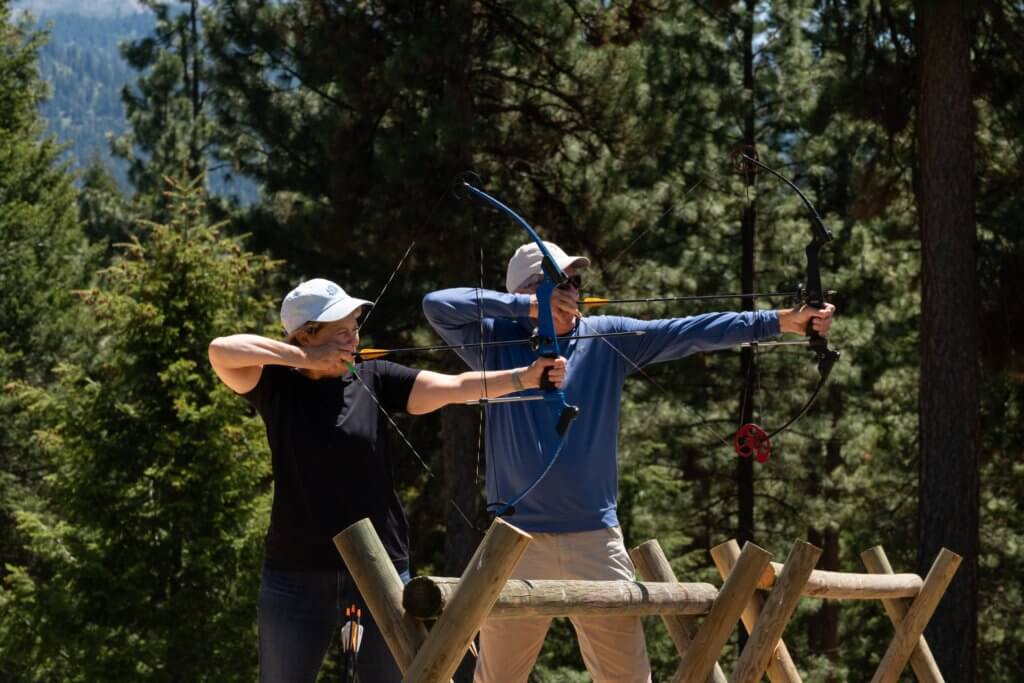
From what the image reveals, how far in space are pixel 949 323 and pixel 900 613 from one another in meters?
3.36

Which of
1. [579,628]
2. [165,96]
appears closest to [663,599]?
[579,628]

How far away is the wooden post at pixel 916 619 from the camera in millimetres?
5043

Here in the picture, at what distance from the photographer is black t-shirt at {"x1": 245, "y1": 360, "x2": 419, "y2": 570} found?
10.3 feet

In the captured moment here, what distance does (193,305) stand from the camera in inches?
399

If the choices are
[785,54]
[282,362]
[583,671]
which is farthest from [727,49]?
Answer: [282,362]

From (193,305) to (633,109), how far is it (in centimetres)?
361

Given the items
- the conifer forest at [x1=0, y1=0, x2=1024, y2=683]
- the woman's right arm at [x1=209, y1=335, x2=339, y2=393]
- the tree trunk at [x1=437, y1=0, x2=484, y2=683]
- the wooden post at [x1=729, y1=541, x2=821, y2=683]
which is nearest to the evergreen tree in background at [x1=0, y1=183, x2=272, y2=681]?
the conifer forest at [x1=0, y1=0, x2=1024, y2=683]

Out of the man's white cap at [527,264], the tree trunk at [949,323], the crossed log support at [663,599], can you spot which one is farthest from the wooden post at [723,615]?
the tree trunk at [949,323]

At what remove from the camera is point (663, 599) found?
12.0ft

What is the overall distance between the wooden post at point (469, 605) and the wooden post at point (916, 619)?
2.68 meters

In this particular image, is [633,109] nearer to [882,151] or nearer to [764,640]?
[882,151]

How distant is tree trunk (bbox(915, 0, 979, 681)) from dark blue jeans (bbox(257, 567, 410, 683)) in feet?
18.4

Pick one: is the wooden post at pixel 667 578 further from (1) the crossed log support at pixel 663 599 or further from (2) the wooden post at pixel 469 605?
(2) the wooden post at pixel 469 605

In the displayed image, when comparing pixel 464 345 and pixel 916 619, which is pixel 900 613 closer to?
pixel 916 619
